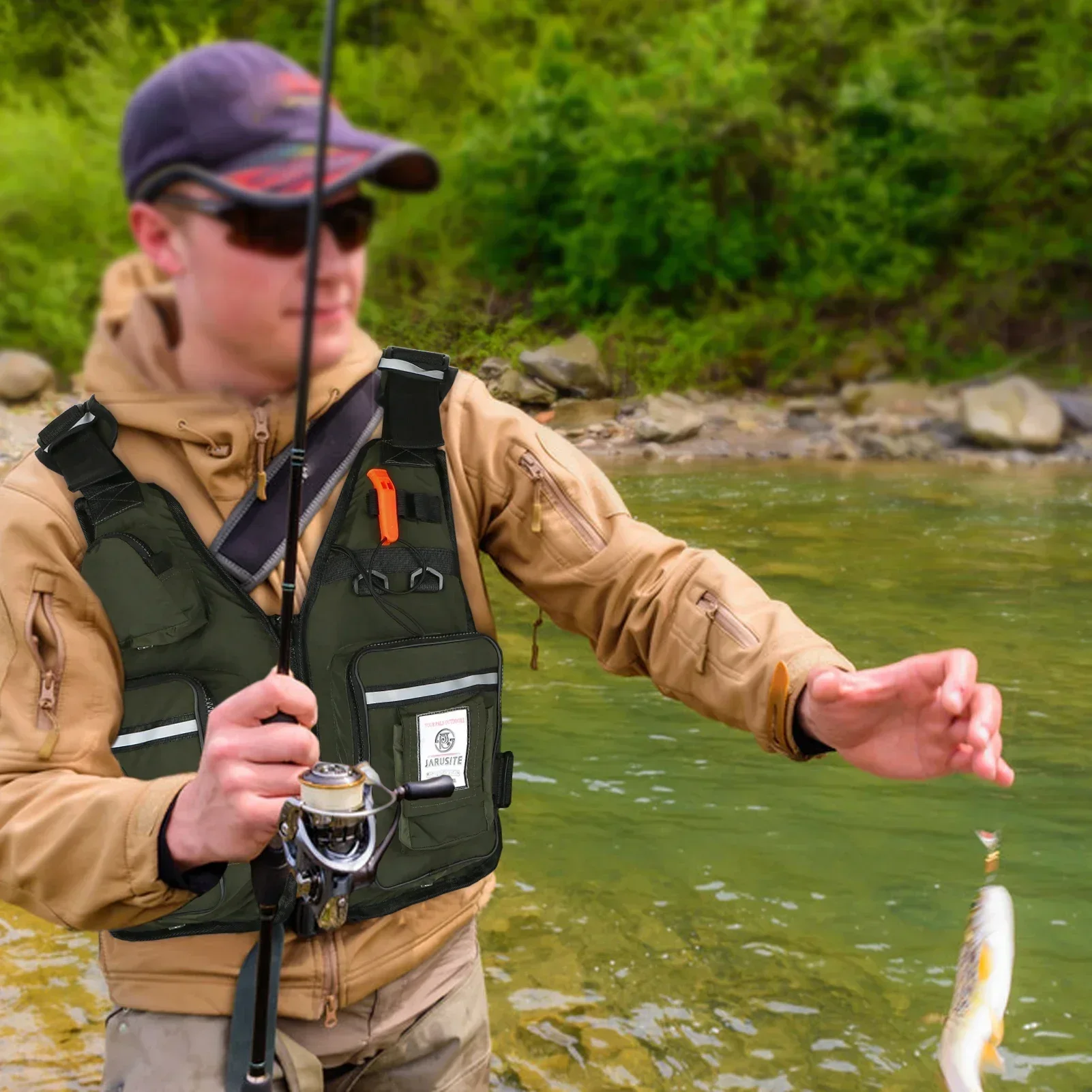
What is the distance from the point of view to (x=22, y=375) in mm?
1415

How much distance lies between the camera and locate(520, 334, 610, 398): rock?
2.02 m

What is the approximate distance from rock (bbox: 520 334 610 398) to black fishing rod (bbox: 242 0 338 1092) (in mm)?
452

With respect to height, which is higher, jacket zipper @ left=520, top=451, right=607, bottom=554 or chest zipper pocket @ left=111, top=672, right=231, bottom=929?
jacket zipper @ left=520, top=451, right=607, bottom=554

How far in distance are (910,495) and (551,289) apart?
39.5ft

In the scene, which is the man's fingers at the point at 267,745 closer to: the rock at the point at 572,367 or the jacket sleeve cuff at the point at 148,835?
the jacket sleeve cuff at the point at 148,835

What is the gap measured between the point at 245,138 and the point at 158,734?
86 cm

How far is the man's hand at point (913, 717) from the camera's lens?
61.3 inches

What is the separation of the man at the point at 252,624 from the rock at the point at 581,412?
0.18m

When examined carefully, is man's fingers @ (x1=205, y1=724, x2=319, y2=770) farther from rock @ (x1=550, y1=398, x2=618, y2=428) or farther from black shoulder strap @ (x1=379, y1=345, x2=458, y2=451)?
rock @ (x1=550, y1=398, x2=618, y2=428)

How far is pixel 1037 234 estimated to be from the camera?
18.0m

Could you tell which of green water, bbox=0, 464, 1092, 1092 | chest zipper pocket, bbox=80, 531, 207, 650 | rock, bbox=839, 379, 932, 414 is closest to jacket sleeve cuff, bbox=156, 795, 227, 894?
chest zipper pocket, bbox=80, 531, 207, 650

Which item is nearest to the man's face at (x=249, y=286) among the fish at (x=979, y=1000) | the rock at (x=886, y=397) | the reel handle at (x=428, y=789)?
the reel handle at (x=428, y=789)

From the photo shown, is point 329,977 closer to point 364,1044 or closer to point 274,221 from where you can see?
point 364,1044

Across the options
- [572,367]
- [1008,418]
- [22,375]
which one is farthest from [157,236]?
[1008,418]
